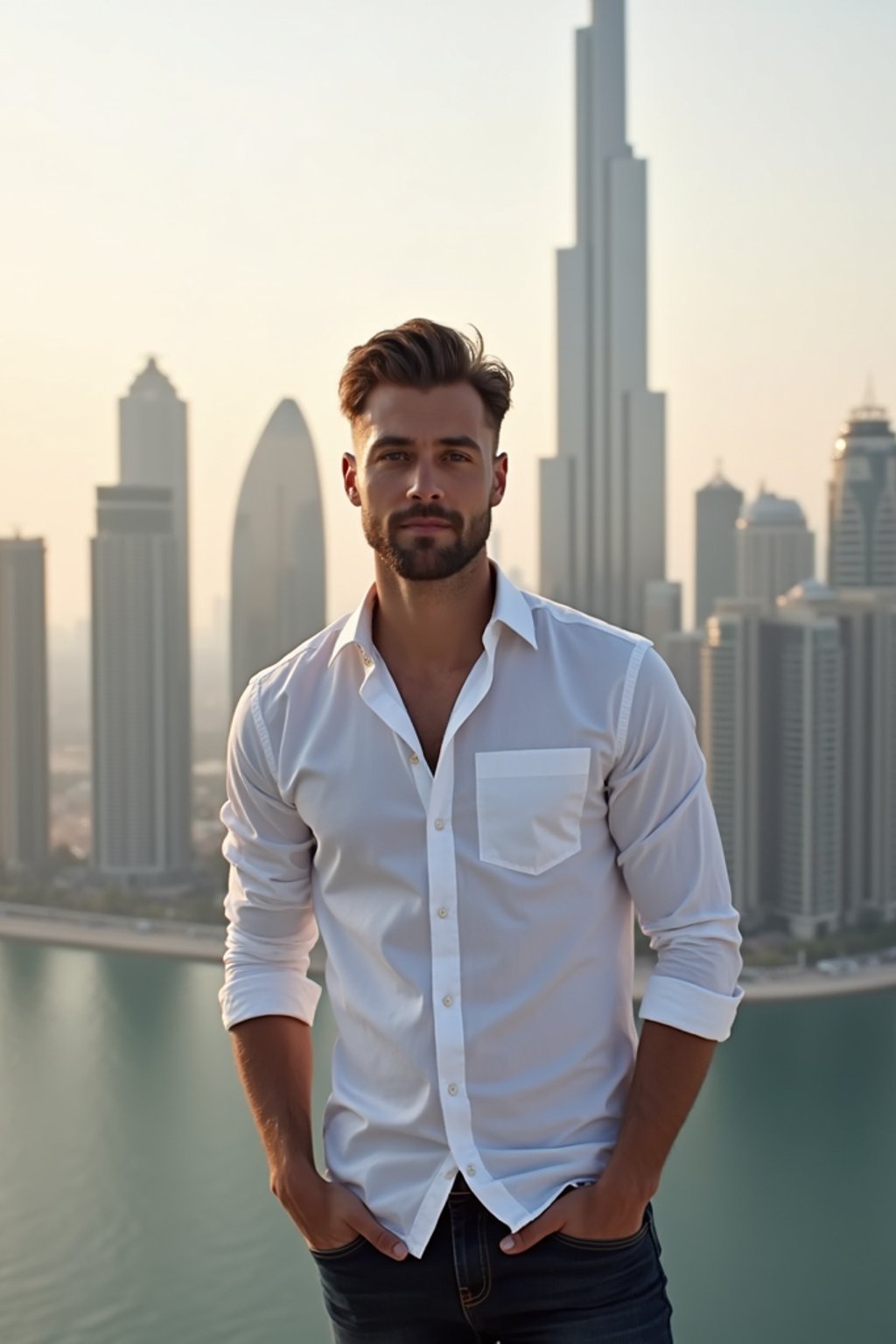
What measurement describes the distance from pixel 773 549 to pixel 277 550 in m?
5.42

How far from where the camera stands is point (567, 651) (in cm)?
61

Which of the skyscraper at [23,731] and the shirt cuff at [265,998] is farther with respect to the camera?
the skyscraper at [23,731]

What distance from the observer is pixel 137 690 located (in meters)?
12.7

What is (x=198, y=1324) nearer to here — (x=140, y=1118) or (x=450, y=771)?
(x=140, y=1118)

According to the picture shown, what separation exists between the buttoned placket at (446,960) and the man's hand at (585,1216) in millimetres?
Result: 28

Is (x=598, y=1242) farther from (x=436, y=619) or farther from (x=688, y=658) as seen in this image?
(x=688, y=658)

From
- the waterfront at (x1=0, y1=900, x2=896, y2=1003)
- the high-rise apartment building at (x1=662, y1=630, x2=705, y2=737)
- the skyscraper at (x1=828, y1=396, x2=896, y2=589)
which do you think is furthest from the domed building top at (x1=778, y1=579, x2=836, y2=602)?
the waterfront at (x1=0, y1=900, x2=896, y2=1003)

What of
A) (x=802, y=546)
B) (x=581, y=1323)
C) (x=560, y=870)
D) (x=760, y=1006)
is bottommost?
(x=760, y=1006)

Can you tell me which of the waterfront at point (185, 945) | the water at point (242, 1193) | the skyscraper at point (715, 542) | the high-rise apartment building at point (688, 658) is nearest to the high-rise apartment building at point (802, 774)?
the waterfront at point (185, 945)

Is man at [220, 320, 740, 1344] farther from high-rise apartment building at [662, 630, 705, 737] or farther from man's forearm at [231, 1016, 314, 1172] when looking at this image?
high-rise apartment building at [662, 630, 705, 737]

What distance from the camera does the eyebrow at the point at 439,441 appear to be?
0.60 m

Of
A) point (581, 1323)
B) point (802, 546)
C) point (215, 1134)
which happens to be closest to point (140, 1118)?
point (215, 1134)

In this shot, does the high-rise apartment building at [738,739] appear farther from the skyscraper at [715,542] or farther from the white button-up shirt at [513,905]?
the white button-up shirt at [513,905]

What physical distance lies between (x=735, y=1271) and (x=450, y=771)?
4.06 m
